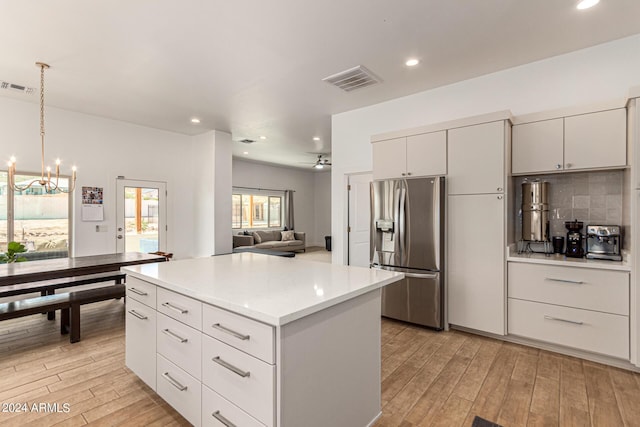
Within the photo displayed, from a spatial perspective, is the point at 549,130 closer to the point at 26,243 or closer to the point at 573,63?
the point at 573,63

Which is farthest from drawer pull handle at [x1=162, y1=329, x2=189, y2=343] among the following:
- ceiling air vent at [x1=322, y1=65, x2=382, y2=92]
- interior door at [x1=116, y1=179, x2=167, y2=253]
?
interior door at [x1=116, y1=179, x2=167, y2=253]

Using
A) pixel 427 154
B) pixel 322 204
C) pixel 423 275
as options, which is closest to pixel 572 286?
pixel 423 275

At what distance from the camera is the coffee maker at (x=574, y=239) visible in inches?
112

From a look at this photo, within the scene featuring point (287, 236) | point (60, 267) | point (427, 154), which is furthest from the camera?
point (287, 236)

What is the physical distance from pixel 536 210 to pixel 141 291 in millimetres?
3587

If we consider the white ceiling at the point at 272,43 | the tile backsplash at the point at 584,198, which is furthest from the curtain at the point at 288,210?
the tile backsplash at the point at 584,198

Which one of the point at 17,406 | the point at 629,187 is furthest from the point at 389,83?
the point at 17,406

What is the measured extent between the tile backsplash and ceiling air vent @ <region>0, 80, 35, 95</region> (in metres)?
6.13

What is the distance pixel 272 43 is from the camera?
9.44ft

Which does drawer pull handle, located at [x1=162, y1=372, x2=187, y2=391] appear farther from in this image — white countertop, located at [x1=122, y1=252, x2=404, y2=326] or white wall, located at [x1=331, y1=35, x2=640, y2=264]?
white wall, located at [x1=331, y1=35, x2=640, y2=264]

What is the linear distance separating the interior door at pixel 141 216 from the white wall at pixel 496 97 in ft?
11.8

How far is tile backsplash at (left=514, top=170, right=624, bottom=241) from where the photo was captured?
283 centimetres

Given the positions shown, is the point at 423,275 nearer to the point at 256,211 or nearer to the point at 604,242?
the point at 604,242

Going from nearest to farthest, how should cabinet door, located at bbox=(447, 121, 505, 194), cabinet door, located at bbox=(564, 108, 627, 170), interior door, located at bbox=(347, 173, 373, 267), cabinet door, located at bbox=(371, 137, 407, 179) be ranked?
cabinet door, located at bbox=(564, 108, 627, 170)
cabinet door, located at bbox=(447, 121, 505, 194)
cabinet door, located at bbox=(371, 137, 407, 179)
interior door, located at bbox=(347, 173, 373, 267)
